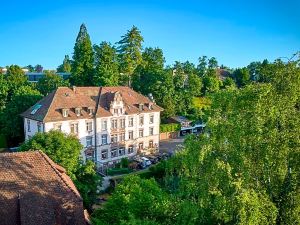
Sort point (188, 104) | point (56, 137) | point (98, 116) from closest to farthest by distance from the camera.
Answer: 1. point (56, 137)
2. point (98, 116)
3. point (188, 104)

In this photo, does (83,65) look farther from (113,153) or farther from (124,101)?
(113,153)

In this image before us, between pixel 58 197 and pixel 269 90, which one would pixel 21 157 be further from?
pixel 269 90

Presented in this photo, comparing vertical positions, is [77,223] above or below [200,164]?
below

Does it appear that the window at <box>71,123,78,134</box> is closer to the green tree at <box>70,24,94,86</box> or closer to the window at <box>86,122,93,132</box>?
the window at <box>86,122,93,132</box>

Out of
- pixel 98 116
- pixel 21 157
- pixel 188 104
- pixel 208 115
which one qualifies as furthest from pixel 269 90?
pixel 188 104

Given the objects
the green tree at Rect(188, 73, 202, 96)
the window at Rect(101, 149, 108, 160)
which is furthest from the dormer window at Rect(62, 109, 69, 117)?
the green tree at Rect(188, 73, 202, 96)

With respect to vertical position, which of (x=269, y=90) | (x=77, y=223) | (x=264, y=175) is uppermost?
(x=269, y=90)

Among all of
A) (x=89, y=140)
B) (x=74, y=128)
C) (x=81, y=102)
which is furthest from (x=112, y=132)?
(x=81, y=102)
